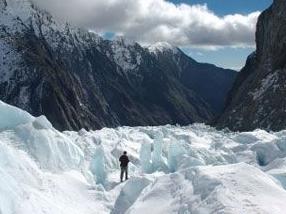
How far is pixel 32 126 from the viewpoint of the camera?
30.0 meters

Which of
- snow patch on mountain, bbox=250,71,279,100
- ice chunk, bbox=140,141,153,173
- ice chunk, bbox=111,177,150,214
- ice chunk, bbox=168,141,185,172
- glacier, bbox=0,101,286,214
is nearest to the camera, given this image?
glacier, bbox=0,101,286,214

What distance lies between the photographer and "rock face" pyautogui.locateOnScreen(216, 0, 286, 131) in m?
127

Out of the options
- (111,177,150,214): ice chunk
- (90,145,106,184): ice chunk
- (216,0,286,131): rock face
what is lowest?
(111,177,150,214): ice chunk

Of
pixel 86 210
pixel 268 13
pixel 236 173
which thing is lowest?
pixel 86 210

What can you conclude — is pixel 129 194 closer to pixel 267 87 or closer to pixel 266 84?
pixel 267 87


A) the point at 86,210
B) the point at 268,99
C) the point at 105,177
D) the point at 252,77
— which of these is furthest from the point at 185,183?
the point at 252,77

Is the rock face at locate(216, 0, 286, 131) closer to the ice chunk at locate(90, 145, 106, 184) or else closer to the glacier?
the ice chunk at locate(90, 145, 106, 184)

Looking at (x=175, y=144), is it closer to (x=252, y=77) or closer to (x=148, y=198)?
(x=148, y=198)

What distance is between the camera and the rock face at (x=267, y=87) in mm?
126750

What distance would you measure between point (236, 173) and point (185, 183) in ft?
6.87

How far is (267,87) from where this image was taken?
139 meters

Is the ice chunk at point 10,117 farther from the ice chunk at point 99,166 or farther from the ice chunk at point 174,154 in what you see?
the ice chunk at point 174,154

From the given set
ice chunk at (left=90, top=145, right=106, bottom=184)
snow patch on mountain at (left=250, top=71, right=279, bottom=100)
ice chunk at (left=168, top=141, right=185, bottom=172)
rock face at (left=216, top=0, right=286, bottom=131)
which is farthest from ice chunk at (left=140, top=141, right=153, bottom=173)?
snow patch on mountain at (left=250, top=71, right=279, bottom=100)

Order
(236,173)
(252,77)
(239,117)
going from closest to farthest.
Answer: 1. (236,173)
2. (239,117)
3. (252,77)
